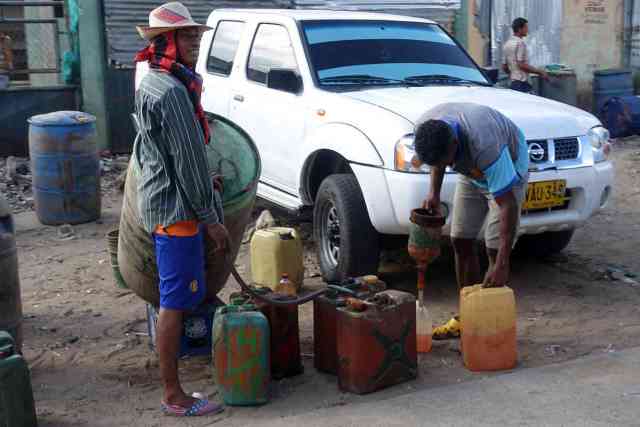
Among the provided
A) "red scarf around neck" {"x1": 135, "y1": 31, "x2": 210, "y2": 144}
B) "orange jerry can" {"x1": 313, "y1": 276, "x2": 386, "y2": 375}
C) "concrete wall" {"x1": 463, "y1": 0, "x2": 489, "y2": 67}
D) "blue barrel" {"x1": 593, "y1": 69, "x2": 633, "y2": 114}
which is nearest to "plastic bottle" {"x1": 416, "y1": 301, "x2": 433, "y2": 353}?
"orange jerry can" {"x1": 313, "y1": 276, "x2": 386, "y2": 375}

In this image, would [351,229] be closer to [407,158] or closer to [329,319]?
[407,158]

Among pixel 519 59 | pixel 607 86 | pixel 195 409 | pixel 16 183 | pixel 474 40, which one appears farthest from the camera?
pixel 474 40

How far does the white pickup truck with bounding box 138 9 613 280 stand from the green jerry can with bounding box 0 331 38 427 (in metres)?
2.51

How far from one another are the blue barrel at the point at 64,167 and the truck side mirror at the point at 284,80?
2655mm

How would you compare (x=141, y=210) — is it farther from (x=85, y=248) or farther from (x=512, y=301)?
(x=85, y=248)

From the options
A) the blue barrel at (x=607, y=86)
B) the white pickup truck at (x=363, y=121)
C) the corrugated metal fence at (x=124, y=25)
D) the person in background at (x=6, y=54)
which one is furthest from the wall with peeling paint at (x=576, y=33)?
the white pickup truck at (x=363, y=121)

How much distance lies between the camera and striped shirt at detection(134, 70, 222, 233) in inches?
155

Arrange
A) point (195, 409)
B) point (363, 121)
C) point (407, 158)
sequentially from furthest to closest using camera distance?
point (363, 121)
point (407, 158)
point (195, 409)

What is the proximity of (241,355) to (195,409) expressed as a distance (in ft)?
1.15

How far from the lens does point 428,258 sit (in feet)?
16.3

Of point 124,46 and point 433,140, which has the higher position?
point 124,46

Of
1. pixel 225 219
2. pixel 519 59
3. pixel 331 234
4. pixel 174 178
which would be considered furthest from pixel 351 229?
pixel 519 59

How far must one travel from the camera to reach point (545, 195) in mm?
5699

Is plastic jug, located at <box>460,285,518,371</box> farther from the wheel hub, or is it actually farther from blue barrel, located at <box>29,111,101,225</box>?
blue barrel, located at <box>29,111,101,225</box>
